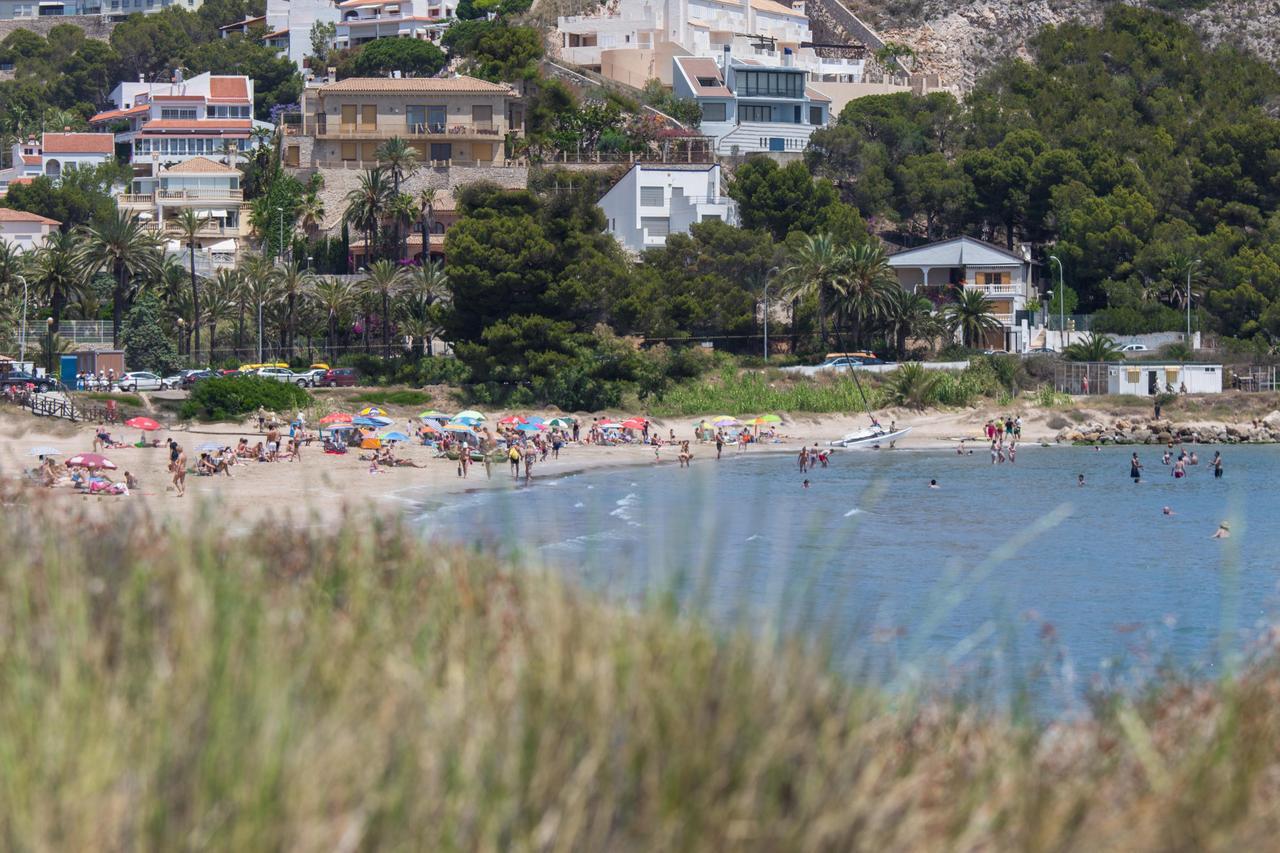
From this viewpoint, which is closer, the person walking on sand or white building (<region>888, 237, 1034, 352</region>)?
the person walking on sand

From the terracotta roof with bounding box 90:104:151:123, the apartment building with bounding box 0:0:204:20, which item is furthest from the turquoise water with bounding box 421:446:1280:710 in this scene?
the apartment building with bounding box 0:0:204:20

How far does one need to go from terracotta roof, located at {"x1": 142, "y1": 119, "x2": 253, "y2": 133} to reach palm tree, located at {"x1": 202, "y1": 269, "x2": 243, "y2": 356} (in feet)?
116

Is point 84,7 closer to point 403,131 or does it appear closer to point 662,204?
point 403,131

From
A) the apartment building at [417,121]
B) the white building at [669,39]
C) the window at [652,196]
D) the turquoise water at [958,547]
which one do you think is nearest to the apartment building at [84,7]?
the white building at [669,39]

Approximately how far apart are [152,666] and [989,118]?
75818 millimetres

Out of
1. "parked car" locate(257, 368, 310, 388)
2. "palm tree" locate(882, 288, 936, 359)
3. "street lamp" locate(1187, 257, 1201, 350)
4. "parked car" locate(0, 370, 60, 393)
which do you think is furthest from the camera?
"street lamp" locate(1187, 257, 1201, 350)

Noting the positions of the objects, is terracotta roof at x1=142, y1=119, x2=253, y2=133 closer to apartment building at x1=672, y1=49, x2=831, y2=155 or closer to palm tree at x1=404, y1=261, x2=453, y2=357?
apartment building at x1=672, y1=49, x2=831, y2=155

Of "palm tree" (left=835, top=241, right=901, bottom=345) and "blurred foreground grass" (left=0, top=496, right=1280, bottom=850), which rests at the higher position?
"palm tree" (left=835, top=241, right=901, bottom=345)

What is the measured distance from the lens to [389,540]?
11.7 m

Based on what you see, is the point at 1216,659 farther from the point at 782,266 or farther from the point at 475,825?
the point at 782,266

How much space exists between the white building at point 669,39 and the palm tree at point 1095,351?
33199 millimetres

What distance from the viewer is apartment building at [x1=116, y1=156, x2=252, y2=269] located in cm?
8038

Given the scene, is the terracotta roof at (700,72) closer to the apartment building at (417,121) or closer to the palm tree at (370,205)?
the apartment building at (417,121)

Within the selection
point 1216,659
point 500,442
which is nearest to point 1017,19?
point 500,442
